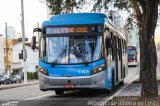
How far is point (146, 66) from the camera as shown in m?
16.1

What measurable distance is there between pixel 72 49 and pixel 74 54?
21 cm

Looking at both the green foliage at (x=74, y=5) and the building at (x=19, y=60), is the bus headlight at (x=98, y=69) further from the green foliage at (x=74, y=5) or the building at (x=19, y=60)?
the building at (x=19, y=60)

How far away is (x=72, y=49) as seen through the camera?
19.5 metres

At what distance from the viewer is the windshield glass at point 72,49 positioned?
19.5 meters

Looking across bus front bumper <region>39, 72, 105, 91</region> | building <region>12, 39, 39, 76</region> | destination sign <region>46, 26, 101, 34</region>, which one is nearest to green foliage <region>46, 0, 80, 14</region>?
destination sign <region>46, 26, 101, 34</region>

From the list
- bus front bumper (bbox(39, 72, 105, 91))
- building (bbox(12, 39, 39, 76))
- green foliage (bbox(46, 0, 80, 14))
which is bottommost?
building (bbox(12, 39, 39, 76))

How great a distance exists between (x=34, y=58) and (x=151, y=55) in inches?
Result: 3678

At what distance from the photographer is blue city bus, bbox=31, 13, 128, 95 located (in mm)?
19281

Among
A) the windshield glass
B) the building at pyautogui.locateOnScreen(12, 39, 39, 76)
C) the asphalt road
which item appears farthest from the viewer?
the building at pyautogui.locateOnScreen(12, 39, 39, 76)

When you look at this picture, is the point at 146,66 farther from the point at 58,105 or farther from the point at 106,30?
the point at 106,30

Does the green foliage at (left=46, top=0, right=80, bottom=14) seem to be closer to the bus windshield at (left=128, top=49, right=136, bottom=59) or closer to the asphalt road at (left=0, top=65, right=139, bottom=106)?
the asphalt road at (left=0, top=65, right=139, bottom=106)

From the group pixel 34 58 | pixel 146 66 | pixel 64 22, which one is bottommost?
pixel 34 58

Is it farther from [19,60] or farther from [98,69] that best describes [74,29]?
[19,60]

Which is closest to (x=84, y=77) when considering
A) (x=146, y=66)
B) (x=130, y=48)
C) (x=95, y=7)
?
(x=146, y=66)
